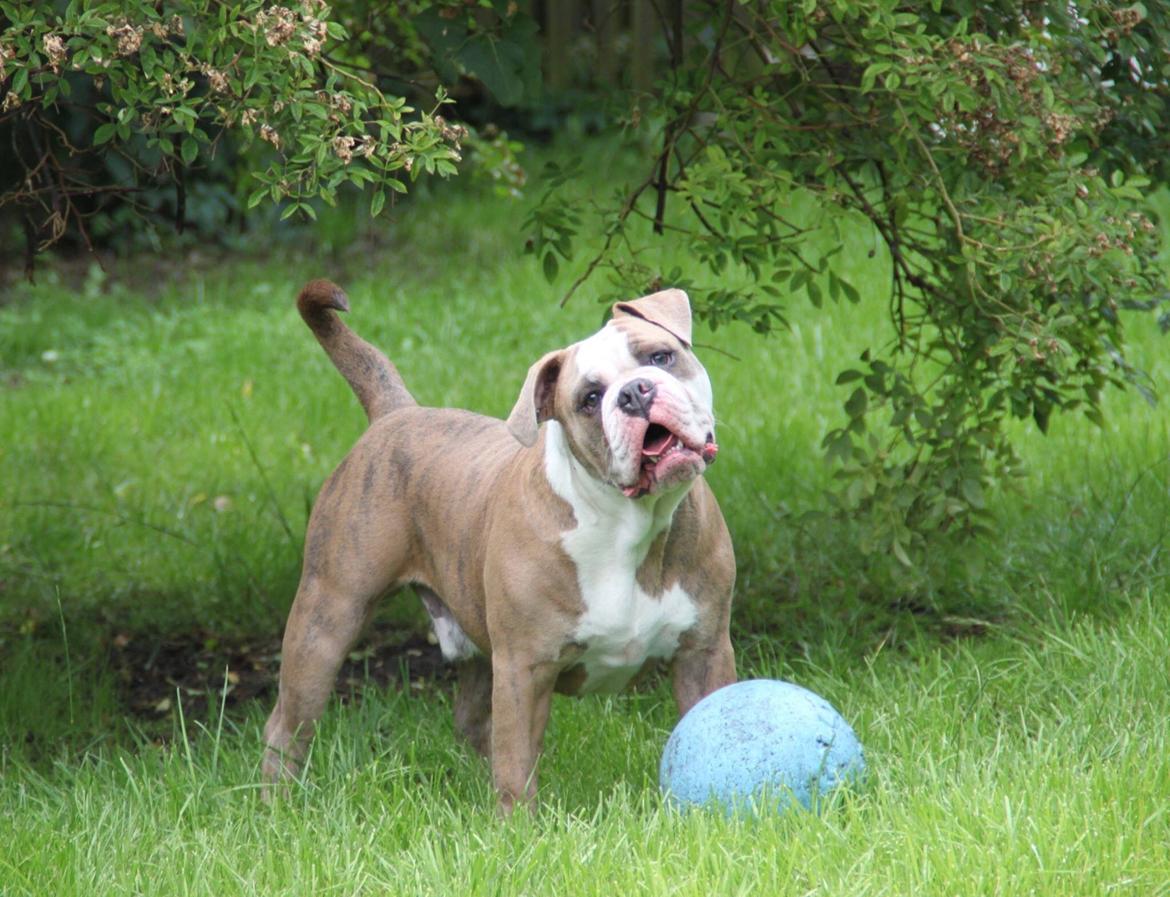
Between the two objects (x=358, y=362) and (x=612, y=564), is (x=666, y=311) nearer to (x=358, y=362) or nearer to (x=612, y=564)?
(x=612, y=564)

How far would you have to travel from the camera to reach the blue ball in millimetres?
3348

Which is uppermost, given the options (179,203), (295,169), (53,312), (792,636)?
(295,169)

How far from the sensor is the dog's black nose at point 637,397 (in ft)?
10.8

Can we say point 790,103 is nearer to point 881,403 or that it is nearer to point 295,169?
point 881,403

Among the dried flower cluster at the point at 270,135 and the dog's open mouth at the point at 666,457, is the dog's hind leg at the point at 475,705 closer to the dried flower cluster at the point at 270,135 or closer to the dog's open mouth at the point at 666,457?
the dog's open mouth at the point at 666,457

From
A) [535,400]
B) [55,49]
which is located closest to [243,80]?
[55,49]

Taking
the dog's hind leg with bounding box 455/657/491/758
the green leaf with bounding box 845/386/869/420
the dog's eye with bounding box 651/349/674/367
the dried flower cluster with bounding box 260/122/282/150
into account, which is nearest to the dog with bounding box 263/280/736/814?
the dog's eye with bounding box 651/349/674/367

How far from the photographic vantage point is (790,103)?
469 centimetres

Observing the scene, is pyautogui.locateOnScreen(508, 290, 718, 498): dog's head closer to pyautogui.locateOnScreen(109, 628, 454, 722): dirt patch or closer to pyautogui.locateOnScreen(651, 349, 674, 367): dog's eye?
pyautogui.locateOnScreen(651, 349, 674, 367): dog's eye

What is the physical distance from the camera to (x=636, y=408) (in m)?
3.30

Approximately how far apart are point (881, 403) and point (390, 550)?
5.13ft

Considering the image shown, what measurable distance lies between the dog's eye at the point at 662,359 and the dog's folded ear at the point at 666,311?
0.41ft

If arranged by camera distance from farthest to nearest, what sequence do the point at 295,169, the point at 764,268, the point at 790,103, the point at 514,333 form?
the point at 514,333 < the point at 764,268 < the point at 790,103 < the point at 295,169

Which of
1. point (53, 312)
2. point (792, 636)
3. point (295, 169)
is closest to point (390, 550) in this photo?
point (295, 169)
